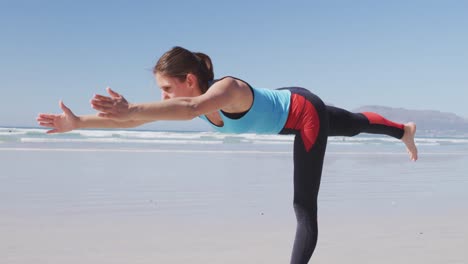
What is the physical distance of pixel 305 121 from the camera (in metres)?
3.19

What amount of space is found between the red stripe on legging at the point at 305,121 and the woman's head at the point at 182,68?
57cm

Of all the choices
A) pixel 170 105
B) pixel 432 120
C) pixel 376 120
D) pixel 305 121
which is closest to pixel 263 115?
pixel 305 121

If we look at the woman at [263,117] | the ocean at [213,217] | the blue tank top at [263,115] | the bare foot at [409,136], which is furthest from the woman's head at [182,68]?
the bare foot at [409,136]

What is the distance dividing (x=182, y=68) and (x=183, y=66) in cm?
1

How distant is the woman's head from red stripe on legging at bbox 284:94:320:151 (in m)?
0.57

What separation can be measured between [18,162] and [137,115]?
9.05 m

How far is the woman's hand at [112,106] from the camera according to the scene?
2170 millimetres

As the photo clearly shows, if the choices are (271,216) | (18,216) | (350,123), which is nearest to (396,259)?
(350,123)

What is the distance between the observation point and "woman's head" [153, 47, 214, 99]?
2.95 meters

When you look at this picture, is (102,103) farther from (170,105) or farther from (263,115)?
(263,115)

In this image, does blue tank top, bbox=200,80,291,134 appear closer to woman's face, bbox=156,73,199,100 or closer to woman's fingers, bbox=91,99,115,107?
woman's face, bbox=156,73,199,100

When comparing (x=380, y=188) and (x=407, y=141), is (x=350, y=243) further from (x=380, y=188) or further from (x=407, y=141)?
(x=380, y=188)

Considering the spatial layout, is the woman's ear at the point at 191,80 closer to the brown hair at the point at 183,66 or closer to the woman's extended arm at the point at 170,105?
the brown hair at the point at 183,66

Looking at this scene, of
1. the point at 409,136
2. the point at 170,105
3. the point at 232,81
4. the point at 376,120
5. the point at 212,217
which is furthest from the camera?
the point at 212,217
